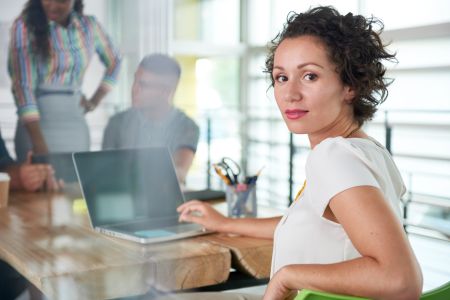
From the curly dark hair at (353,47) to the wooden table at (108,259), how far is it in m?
0.33

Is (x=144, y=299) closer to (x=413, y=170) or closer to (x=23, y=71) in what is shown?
(x=23, y=71)

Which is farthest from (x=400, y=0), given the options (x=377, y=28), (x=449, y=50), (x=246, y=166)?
(x=377, y=28)

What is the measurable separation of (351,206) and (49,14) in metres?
0.87

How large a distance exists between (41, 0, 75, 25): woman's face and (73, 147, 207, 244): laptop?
12.9 inches

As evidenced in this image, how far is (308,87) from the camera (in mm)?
838

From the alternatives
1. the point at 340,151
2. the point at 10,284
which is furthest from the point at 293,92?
the point at 10,284

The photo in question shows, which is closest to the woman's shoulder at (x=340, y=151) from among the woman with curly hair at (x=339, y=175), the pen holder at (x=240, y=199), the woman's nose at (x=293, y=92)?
the woman with curly hair at (x=339, y=175)

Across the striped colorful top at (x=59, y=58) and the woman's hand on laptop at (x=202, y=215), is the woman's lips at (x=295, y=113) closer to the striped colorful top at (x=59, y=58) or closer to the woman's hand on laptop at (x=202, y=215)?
the woman's hand on laptop at (x=202, y=215)

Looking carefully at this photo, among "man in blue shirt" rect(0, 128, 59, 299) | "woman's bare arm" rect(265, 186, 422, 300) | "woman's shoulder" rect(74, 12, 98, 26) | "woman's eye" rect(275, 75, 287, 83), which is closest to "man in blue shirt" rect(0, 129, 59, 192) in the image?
"man in blue shirt" rect(0, 128, 59, 299)

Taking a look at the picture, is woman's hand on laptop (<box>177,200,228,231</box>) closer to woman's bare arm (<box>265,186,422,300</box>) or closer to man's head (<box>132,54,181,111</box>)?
man's head (<box>132,54,181,111</box>)

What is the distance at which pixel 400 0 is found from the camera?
107 inches

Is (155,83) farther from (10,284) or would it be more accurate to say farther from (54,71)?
(10,284)

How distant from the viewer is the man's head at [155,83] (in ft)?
4.26

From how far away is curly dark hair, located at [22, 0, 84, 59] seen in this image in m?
1.24
